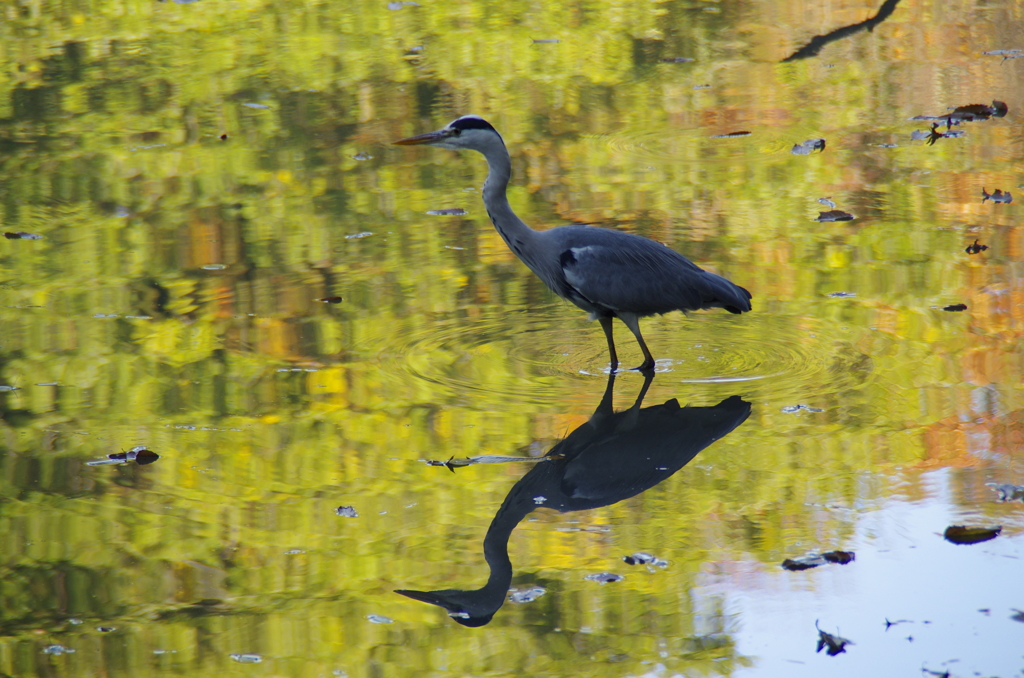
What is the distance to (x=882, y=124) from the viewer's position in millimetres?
11039

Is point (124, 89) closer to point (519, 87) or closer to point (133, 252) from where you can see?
point (519, 87)

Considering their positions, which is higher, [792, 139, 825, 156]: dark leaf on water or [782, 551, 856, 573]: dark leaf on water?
[792, 139, 825, 156]: dark leaf on water

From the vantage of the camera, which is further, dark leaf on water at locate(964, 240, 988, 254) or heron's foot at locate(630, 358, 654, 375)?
dark leaf on water at locate(964, 240, 988, 254)

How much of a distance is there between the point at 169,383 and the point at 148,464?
37.8 inches

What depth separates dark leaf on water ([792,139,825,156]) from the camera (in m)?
10.3

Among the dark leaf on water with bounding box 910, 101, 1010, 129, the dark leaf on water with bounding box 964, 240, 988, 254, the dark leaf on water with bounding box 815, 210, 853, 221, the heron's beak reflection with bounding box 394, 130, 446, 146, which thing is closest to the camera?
the heron's beak reflection with bounding box 394, 130, 446, 146

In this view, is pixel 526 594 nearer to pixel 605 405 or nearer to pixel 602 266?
pixel 605 405

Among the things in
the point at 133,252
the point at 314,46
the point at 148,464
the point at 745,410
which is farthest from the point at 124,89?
the point at 745,410

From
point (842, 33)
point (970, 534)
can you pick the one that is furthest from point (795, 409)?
point (842, 33)

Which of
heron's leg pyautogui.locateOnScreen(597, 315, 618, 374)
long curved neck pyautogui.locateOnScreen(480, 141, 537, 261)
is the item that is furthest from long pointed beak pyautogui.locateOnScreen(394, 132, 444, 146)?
heron's leg pyautogui.locateOnScreen(597, 315, 618, 374)

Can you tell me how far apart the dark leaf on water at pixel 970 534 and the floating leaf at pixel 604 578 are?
1.33 meters

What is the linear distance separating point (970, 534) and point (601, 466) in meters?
1.61

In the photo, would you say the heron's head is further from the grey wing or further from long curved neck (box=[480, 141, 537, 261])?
the grey wing

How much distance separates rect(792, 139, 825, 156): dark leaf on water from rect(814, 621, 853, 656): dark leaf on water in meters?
6.87
